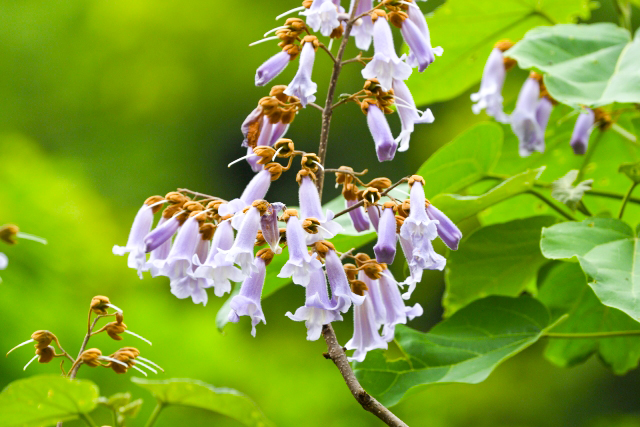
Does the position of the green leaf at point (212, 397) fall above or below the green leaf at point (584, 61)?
below

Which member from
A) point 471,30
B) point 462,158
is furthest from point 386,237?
point 471,30

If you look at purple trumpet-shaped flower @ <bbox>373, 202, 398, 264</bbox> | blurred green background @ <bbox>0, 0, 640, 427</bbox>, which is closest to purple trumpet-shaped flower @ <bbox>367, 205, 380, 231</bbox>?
purple trumpet-shaped flower @ <bbox>373, 202, 398, 264</bbox>

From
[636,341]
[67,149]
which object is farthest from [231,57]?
[636,341]

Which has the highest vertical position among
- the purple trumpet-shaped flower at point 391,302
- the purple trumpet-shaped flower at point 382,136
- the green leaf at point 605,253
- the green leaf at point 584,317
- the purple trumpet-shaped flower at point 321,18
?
the purple trumpet-shaped flower at point 321,18

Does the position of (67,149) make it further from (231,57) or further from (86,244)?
(86,244)

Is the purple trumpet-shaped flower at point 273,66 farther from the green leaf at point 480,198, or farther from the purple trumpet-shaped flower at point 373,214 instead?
the green leaf at point 480,198

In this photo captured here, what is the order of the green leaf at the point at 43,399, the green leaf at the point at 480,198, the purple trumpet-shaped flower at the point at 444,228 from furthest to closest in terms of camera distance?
the green leaf at the point at 480,198 → the purple trumpet-shaped flower at the point at 444,228 → the green leaf at the point at 43,399

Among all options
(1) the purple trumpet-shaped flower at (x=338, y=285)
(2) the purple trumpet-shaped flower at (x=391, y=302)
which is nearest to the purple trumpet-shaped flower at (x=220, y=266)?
(1) the purple trumpet-shaped flower at (x=338, y=285)
